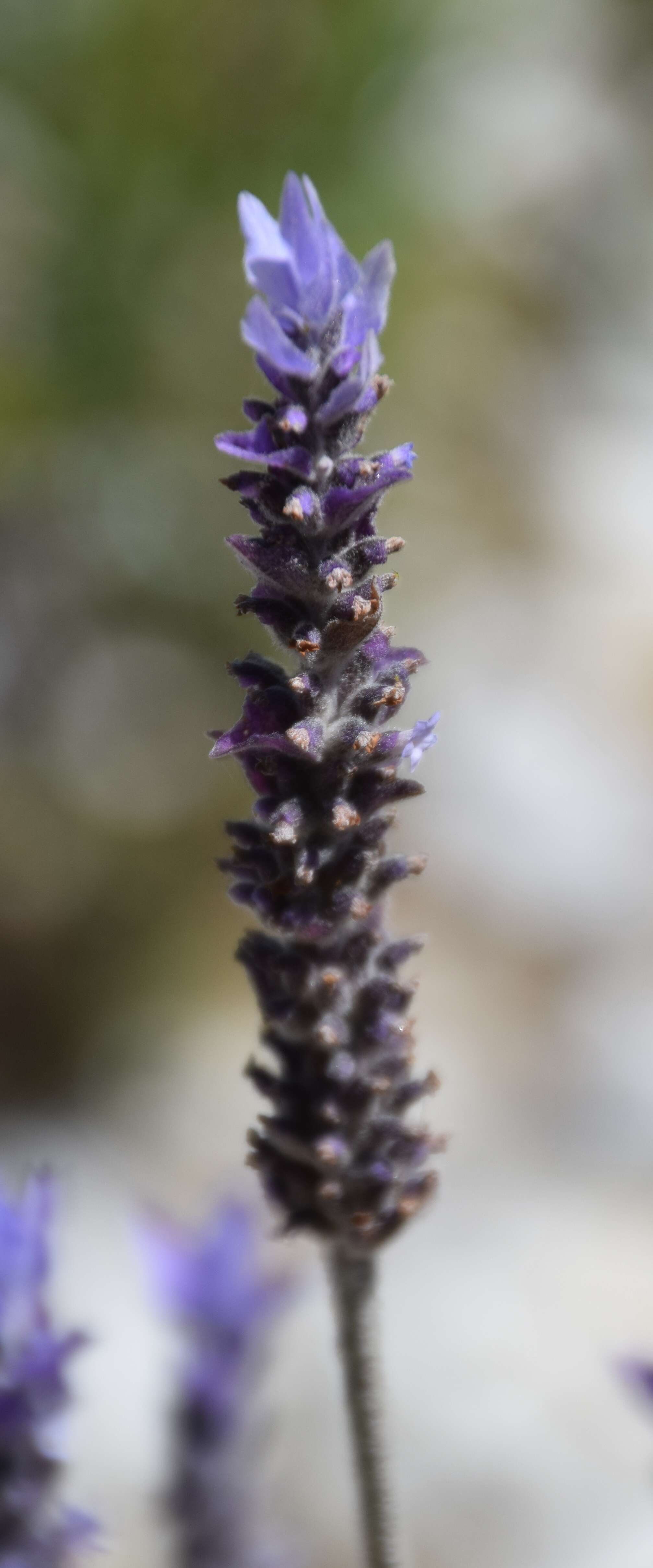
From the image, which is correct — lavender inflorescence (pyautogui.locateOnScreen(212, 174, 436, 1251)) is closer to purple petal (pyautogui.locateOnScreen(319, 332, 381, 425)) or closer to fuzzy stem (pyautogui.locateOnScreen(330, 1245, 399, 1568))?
purple petal (pyautogui.locateOnScreen(319, 332, 381, 425))

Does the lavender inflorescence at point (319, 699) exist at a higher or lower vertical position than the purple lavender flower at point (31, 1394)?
higher

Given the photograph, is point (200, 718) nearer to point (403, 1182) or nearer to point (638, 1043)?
point (638, 1043)

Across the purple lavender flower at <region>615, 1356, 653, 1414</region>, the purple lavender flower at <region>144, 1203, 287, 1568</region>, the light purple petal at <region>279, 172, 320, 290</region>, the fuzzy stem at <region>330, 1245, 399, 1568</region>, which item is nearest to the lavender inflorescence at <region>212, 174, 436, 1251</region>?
the light purple petal at <region>279, 172, 320, 290</region>

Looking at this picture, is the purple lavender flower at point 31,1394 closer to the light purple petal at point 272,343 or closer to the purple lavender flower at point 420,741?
the purple lavender flower at point 420,741

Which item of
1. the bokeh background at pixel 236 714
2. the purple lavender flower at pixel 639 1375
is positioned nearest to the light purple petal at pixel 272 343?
the purple lavender flower at pixel 639 1375

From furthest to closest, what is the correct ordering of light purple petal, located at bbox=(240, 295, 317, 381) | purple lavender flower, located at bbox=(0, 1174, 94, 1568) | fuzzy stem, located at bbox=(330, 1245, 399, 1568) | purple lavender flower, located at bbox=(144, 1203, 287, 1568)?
purple lavender flower, located at bbox=(144, 1203, 287, 1568) → purple lavender flower, located at bbox=(0, 1174, 94, 1568) → fuzzy stem, located at bbox=(330, 1245, 399, 1568) → light purple petal, located at bbox=(240, 295, 317, 381)

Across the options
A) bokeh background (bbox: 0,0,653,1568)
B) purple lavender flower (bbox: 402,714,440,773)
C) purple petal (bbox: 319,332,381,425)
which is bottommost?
purple lavender flower (bbox: 402,714,440,773)
